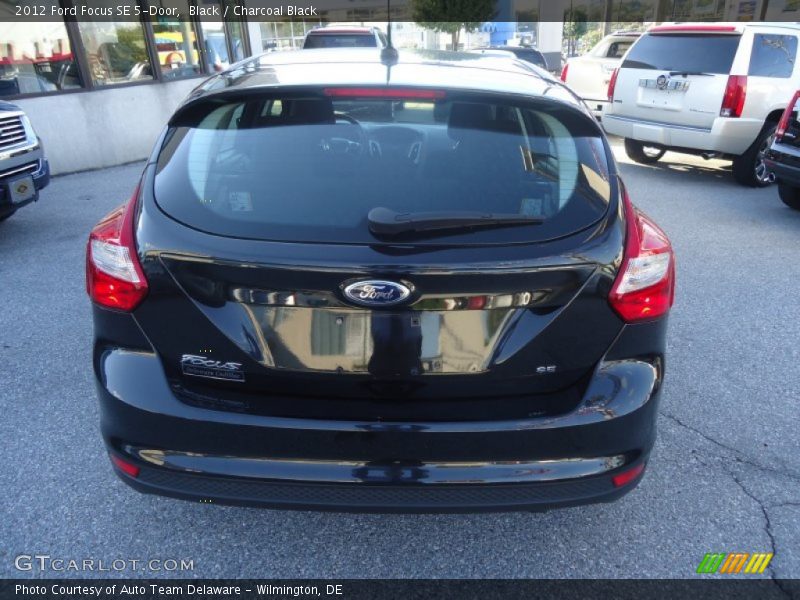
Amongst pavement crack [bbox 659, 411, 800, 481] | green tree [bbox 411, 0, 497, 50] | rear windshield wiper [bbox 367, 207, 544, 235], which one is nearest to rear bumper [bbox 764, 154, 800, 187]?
pavement crack [bbox 659, 411, 800, 481]

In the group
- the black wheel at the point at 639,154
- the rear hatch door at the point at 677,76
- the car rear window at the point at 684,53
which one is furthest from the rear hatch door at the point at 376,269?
the black wheel at the point at 639,154

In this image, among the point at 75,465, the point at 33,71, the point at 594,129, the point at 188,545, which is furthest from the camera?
the point at 33,71

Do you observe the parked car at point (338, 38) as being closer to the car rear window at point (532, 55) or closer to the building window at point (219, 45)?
the building window at point (219, 45)

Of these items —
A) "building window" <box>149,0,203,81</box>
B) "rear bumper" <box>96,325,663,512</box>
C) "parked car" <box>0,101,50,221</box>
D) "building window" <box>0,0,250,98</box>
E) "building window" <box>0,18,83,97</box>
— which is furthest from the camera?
"building window" <box>149,0,203,81</box>

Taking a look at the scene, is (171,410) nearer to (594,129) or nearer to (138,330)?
(138,330)

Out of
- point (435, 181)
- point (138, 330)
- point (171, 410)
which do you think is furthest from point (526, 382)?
point (138, 330)

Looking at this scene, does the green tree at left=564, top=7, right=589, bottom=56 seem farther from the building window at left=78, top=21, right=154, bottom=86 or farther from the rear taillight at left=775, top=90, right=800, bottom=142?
the rear taillight at left=775, top=90, right=800, bottom=142

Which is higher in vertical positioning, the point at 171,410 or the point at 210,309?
the point at 210,309

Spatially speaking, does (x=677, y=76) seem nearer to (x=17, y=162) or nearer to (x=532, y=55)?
(x=532, y=55)

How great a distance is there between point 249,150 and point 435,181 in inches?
24.6

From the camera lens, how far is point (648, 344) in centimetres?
194

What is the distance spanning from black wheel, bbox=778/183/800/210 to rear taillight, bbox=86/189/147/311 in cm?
692

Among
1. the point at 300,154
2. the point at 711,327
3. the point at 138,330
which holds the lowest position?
the point at 711,327

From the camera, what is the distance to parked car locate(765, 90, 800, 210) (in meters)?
6.00
